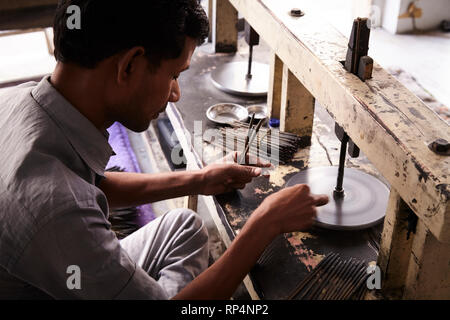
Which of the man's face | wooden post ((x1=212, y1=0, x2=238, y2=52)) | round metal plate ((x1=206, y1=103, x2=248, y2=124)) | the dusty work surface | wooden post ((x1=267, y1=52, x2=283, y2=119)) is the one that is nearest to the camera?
the man's face

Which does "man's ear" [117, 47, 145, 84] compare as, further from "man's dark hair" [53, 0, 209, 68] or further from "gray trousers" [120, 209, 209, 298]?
"gray trousers" [120, 209, 209, 298]

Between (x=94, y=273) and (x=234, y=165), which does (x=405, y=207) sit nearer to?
(x=234, y=165)

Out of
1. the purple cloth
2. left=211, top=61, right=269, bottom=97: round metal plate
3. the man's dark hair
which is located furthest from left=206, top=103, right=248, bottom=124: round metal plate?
the man's dark hair

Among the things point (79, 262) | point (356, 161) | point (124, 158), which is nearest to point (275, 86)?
point (356, 161)

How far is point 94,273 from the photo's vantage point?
3.47ft

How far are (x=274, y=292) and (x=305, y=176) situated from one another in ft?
1.80

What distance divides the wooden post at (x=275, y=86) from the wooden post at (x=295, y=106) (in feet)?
0.45

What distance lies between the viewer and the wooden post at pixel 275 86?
2.05 m

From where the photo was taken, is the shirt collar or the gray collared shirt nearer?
the gray collared shirt

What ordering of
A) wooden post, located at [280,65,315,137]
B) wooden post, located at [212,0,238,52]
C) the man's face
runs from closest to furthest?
the man's face
wooden post, located at [280,65,315,137]
wooden post, located at [212,0,238,52]

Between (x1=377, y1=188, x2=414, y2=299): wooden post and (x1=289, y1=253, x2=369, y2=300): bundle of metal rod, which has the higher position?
(x1=377, y1=188, x2=414, y2=299): wooden post

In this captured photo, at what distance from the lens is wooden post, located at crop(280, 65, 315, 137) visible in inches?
74.7

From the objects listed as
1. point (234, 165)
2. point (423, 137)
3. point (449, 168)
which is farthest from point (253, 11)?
point (449, 168)

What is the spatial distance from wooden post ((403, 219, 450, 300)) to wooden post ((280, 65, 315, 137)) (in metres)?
0.86
